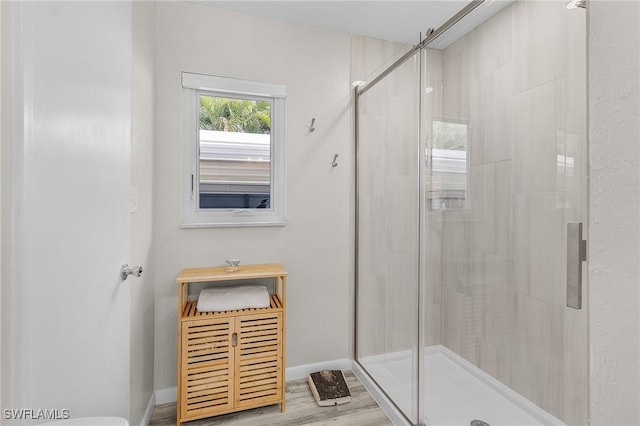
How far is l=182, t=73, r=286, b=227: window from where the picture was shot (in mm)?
1976

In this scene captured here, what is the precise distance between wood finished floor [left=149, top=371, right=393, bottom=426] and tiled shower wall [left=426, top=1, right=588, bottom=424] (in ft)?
2.01

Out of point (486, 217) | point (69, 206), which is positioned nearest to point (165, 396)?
point (69, 206)

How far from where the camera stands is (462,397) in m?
1.59

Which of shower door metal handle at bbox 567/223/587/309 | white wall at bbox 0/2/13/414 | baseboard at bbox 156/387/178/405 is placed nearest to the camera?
white wall at bbox 0/2/13/414

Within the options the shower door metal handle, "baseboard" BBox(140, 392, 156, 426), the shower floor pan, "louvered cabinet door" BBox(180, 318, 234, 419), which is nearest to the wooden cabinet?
"louvered cabinet door" BBox(180, 318, 234, 419)

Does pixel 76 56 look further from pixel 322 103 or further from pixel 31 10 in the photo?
pixel 322 103

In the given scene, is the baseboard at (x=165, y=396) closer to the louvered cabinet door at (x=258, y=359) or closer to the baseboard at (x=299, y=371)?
the baseboard at (x=299, y=371)

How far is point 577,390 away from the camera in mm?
1205

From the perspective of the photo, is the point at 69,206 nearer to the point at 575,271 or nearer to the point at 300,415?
the point at 575,271

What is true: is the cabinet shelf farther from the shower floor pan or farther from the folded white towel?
the shower floor pan

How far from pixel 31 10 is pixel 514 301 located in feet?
6.14

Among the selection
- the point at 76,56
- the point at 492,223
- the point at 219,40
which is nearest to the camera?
the point at 76,56

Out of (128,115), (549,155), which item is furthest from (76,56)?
(549,155)
